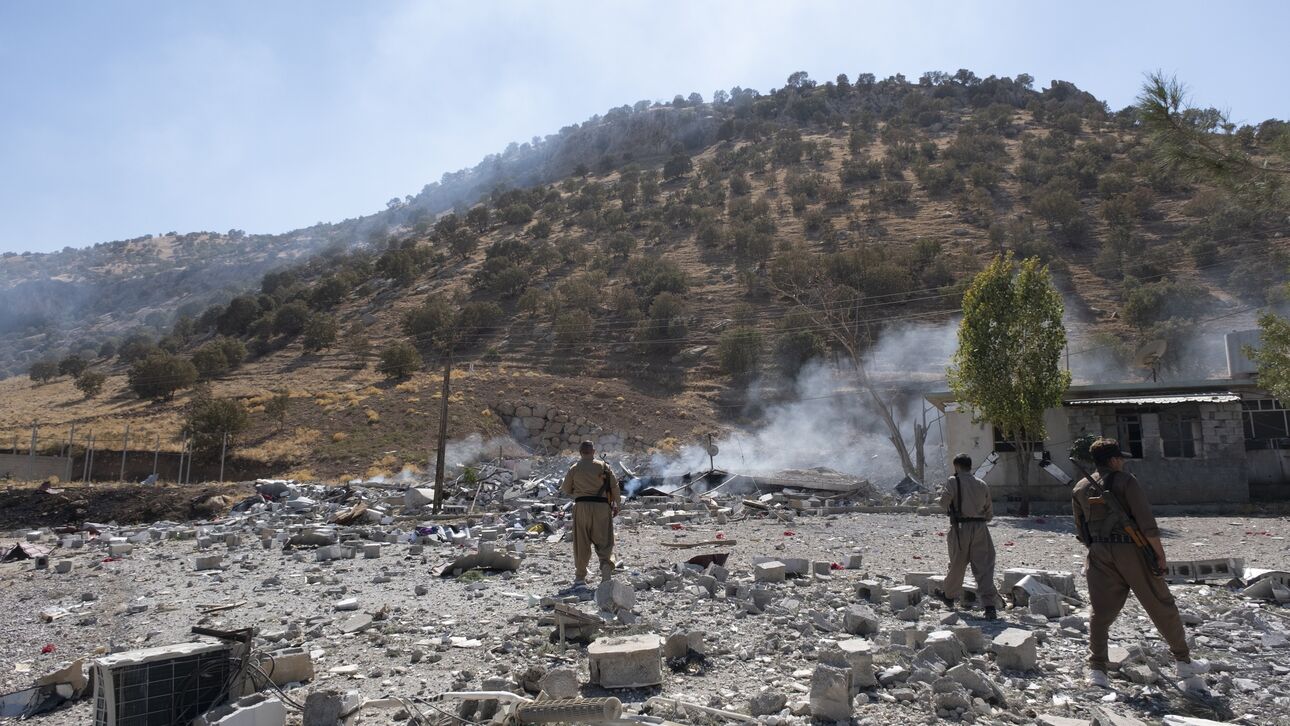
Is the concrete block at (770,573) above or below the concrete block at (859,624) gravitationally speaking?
above

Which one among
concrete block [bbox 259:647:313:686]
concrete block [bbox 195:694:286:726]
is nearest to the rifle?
concrete block [bbox 195:694:286:726]

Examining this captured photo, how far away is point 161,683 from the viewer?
3920mm

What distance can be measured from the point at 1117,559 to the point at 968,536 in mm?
2024

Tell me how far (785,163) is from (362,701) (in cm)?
7172

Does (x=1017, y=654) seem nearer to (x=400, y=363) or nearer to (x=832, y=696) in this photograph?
(x=832, y=696)

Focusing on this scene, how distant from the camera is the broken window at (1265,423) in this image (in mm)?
19094

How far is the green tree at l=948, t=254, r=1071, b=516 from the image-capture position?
61.0 ft

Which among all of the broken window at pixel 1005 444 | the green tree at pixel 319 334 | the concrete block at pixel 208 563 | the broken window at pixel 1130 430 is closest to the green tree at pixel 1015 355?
the broken window at pixel 1005 444

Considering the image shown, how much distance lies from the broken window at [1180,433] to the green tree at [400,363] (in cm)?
3165

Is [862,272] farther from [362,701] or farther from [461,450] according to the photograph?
[362,701]

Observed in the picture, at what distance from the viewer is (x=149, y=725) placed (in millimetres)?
3873

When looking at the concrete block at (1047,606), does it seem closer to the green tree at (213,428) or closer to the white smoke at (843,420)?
the white smoke at (843,420)

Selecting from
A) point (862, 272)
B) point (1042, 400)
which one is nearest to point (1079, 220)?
point (862, 272)

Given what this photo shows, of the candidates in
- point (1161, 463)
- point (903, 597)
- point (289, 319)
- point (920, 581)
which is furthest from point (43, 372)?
point (903, 597)
